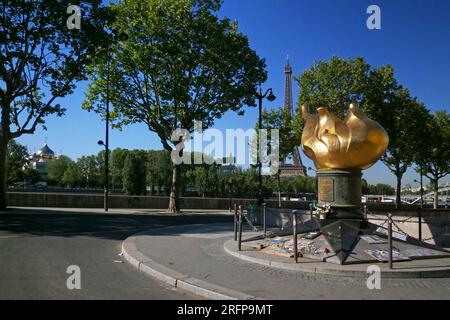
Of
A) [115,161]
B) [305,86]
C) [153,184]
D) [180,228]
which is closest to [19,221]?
[180,228]

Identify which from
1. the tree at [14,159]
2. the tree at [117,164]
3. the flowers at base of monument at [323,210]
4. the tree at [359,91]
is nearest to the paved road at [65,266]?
→ the flowers at base of monument at [323,210]

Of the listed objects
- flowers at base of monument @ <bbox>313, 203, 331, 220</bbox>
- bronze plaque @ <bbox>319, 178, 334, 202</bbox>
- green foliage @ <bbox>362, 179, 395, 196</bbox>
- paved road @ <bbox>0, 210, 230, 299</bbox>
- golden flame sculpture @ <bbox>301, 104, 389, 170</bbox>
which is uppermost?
golden flame sculpture @ <bbox>301, 104, 389, 170</bbox>

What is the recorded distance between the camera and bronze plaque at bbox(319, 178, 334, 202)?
12.5 m

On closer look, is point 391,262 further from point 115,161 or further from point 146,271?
point 115,161

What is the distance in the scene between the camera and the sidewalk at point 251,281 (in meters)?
7.35

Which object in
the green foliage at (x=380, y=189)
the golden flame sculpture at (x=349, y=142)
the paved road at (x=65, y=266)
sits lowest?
the green foliage at (x=380, y=189)

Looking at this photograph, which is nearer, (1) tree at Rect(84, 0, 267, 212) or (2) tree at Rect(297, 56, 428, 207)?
(1) tree at Rect(84, 0, 267, 212)

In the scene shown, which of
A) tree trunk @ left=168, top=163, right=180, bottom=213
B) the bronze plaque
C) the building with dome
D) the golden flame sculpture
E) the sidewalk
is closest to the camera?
the sidewalk

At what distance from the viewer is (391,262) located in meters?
9.22

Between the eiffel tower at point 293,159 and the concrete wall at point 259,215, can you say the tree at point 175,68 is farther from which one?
the eiffel tower at point 293,159

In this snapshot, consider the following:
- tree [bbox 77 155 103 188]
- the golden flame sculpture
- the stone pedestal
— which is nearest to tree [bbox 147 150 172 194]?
tree [bbox 77 155 103 188]

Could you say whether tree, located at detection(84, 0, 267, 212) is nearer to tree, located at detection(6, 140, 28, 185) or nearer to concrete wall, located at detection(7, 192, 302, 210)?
concrete wall, located at detection(7, 192, 302, 210)

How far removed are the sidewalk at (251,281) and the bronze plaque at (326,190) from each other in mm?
2783

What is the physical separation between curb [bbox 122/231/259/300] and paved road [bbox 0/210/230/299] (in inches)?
7.3
